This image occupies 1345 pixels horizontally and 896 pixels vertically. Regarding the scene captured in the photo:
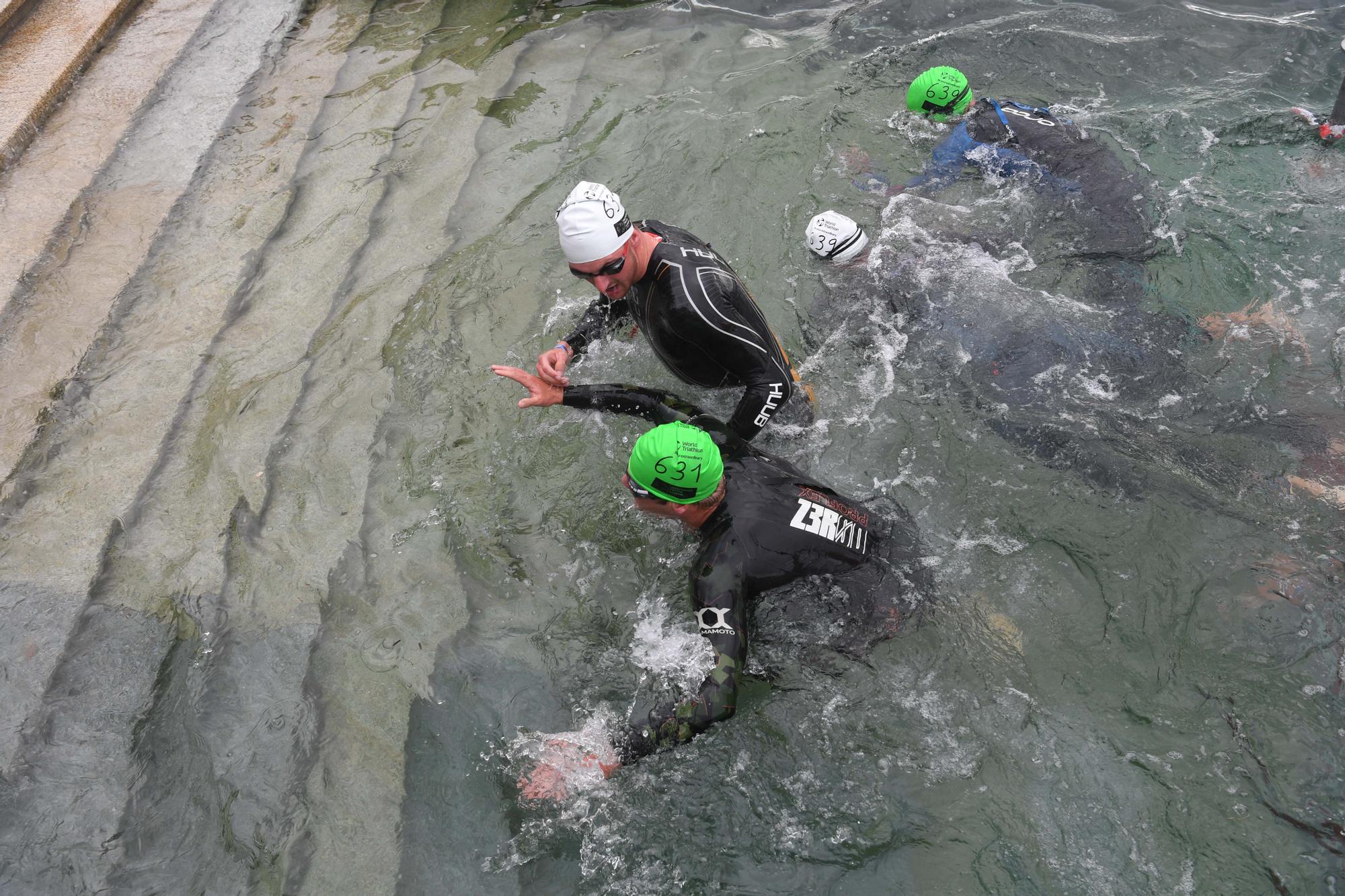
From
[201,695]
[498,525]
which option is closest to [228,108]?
[498,525]

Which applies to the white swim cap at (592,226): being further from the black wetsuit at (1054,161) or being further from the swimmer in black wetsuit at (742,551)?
the black wetsuit at (1054,161)

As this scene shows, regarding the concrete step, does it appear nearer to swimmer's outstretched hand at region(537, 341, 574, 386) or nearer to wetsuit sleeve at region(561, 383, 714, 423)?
swimmer's outstretched hand at region(537, 341, 574, 386)

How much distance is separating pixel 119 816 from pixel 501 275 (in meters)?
4.00

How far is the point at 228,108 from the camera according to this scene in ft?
24.2

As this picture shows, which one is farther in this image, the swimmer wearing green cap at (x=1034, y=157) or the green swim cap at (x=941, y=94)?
the green swim cap at (x=941, y=94)

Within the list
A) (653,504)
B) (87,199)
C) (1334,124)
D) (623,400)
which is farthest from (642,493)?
(1334,124)

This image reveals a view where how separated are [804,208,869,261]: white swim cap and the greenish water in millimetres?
158

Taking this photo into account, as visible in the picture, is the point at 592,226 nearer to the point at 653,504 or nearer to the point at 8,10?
the point at 653,504

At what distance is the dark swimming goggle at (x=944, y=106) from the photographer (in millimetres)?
6508

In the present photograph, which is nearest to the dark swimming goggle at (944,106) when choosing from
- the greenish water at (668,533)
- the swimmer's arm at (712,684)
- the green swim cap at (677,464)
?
the greenish water at (668,533)

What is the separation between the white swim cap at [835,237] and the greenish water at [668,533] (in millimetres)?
158

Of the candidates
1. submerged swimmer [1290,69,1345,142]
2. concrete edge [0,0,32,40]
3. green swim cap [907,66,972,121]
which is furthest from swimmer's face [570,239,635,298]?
concrete edge [0,0,32,40]

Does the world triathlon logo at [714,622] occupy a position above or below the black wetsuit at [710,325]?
below

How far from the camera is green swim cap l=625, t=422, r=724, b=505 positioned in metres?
3.42
